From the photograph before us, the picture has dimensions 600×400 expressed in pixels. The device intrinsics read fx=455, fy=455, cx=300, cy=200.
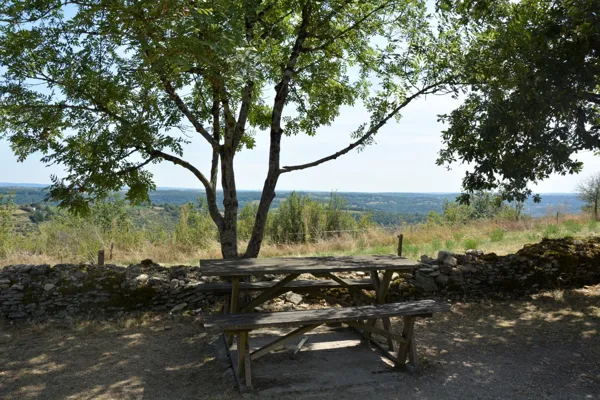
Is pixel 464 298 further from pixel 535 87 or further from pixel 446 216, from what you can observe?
pixel 446 216

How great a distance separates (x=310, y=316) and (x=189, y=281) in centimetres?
306

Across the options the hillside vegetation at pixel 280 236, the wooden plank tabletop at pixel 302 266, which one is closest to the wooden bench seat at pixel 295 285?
the wooden plank tabletop at pixel 302 266

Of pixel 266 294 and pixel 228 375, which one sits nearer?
pixel 228 375

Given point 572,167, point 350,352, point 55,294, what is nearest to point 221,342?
point 350,352

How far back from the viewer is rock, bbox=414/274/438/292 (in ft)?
22.7

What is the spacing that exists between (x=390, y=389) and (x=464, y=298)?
3.30 m

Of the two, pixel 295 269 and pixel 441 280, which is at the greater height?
pixel 295 269

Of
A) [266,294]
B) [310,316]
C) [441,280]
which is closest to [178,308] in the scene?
[266,294]

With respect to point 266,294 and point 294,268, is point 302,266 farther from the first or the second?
point 266,294

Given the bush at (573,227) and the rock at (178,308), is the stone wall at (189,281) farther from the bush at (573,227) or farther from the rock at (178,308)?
the bush at (573,227)

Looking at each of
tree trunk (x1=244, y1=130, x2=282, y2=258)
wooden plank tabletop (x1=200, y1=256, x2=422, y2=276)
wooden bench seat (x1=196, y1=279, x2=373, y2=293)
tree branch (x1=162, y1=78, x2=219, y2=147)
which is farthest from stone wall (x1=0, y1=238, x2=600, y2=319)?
tree branch (x1=162, y1=78, x2=219, y2=147)

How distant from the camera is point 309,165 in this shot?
6.79 metres

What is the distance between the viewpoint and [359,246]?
40.5 ft

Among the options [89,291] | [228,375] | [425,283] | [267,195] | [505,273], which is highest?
[267,195]
